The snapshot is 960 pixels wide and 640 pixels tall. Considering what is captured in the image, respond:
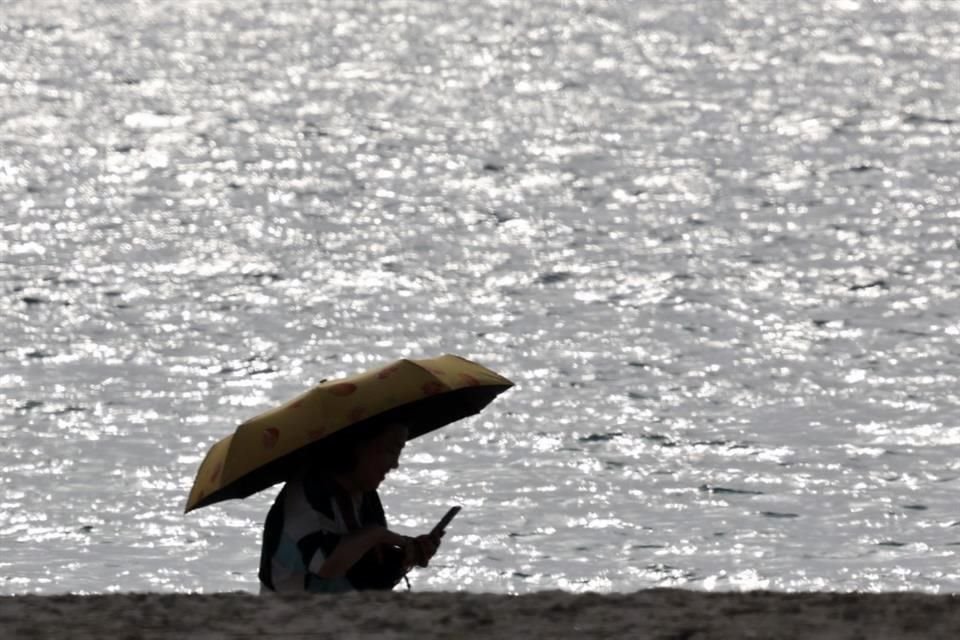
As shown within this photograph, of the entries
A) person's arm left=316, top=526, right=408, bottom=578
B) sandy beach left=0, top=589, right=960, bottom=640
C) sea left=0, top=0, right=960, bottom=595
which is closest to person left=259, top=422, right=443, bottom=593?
person's arm left=316, top=526, right=408, bottom=578

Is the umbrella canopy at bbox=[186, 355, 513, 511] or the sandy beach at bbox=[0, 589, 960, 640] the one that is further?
the umbrella canopy at bbox=[186, 355, 513, 511]

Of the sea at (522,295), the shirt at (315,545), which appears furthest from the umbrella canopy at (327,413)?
the sea at (522,295)

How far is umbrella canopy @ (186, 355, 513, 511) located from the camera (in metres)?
8.67

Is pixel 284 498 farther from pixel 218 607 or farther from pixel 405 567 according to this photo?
pixel 218 607

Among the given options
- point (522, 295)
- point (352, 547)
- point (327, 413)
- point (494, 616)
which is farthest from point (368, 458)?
point (522, 295)

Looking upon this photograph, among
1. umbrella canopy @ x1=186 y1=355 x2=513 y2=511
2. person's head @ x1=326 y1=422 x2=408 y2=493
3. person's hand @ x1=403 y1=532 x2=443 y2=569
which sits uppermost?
umbrella canopy @ x1=186 y1=355 x2=513 y2=511

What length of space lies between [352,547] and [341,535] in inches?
3.5

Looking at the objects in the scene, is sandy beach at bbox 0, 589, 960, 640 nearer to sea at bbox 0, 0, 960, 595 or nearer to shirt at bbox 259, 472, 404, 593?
shirt at bbox 259, 472, 404, 593

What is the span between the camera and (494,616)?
7.18 metres

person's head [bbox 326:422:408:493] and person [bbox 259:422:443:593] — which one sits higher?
person's head [bbox 326:422:408:493]

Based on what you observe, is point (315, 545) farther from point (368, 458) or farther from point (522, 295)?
point (522, 295)

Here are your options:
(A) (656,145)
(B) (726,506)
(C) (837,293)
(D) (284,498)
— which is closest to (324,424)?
(D) (284,498)

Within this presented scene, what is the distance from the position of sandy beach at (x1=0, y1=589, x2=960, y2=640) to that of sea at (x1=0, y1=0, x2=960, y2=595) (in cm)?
589

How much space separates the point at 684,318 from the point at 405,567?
1181 cm
